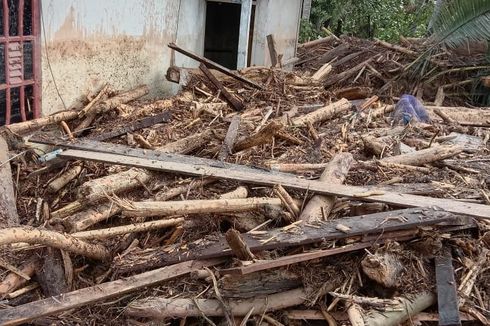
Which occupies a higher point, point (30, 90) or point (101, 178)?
point (30, 90)

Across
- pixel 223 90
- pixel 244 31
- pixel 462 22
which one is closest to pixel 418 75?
pixel 462 22

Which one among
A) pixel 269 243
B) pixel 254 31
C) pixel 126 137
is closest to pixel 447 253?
pixel 269 243

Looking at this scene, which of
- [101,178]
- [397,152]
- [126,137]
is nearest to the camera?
[101,178]

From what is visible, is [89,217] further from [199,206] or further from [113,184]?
[199,206]

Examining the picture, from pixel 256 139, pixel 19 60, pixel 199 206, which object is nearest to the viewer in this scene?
pixel 199 206

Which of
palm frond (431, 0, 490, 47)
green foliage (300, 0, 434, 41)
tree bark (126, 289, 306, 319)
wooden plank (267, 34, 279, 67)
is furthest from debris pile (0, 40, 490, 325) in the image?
green foliage (300, 0, 434, 41)

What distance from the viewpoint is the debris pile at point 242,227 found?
3.20 m

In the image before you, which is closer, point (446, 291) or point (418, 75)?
point (446, 291)

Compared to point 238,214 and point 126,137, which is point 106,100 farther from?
point 238,214

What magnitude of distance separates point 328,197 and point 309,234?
1.99 ft

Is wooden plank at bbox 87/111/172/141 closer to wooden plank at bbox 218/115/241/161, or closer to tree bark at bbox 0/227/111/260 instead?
wooden plank at bbox 218/115/241/161

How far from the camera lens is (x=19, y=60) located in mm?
5477

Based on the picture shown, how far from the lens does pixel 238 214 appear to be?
12.6ft

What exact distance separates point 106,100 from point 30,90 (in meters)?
1.02
